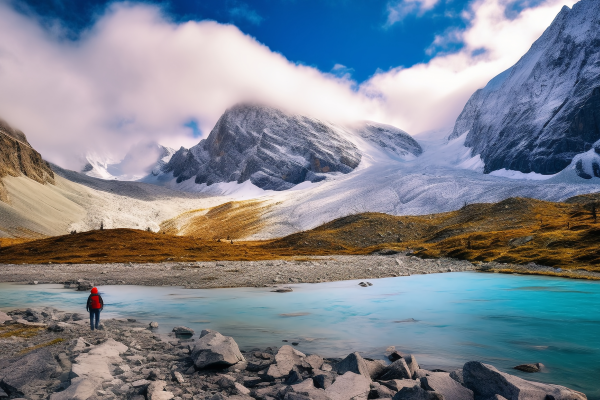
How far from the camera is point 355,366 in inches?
436

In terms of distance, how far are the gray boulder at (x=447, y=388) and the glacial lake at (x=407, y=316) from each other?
189 inches

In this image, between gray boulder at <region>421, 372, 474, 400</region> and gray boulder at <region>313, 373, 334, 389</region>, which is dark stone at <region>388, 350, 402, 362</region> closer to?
gray boulder at <region>421, 372, 474, 400</region>

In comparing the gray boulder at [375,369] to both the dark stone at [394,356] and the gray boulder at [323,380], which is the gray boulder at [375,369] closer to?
the gray boulder at [323,380]

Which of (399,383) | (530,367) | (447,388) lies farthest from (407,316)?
(447,388)

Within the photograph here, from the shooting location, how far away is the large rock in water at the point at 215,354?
12.0 meters

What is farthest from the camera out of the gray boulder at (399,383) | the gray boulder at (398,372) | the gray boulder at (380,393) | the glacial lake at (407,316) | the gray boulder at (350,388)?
the glacial lake at (407,316)

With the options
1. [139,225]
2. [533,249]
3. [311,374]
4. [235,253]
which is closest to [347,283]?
[311,374]

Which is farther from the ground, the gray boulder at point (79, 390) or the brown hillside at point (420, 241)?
the brown hillside at point (420, 241)

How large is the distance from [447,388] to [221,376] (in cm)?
640

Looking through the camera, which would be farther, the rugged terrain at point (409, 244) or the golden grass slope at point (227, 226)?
the golden grass slope at point (227, 226)

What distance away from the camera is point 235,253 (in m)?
79.8

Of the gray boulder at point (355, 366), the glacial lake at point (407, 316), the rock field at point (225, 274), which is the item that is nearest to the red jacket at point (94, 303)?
the glacial lake at point (407, 316)

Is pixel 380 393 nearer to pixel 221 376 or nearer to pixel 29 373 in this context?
pixel 221 376

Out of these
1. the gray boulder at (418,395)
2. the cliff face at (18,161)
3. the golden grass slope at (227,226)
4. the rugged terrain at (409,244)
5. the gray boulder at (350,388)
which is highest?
the cliff face at (18,161)
